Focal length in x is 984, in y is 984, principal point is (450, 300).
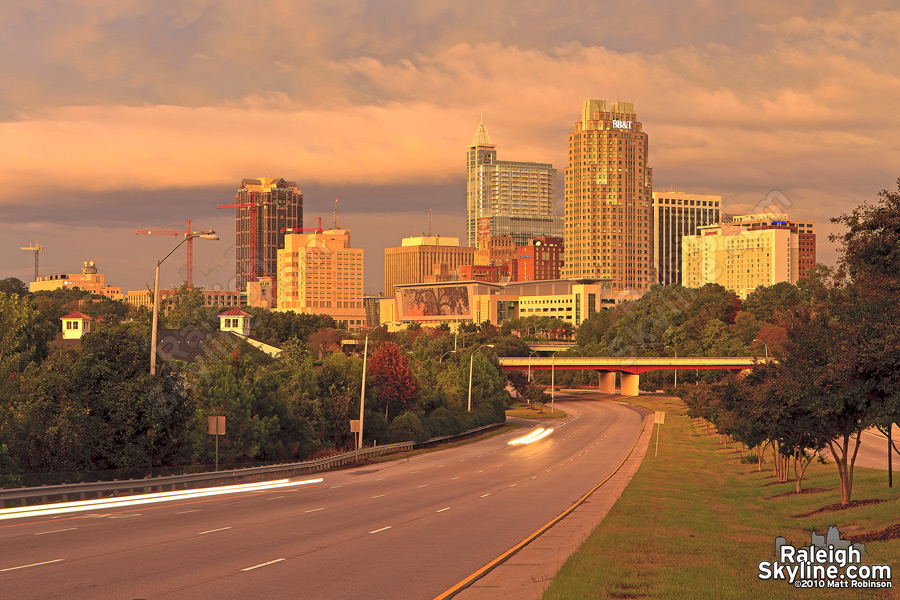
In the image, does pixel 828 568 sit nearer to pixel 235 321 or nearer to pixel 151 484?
pixel 151 484

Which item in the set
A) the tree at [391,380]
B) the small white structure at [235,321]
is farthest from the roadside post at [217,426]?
the small white structure at [235,321]

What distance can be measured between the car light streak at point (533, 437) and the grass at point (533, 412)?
83.7ft

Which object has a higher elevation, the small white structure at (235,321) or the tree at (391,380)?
the small white structure at (235,321)

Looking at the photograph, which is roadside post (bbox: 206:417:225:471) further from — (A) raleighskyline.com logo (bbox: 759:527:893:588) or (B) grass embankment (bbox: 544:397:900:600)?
(A) raleighskyline.com logo (bbox: 759:527:893:588)

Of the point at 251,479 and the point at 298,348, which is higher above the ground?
the point at 298,348

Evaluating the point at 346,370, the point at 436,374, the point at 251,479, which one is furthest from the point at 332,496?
the point at 436,374

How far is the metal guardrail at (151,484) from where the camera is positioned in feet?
110

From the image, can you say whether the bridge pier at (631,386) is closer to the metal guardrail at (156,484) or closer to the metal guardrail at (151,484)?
the metal guardrail at (156,484)

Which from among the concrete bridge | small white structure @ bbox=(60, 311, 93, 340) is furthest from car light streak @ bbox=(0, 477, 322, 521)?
the concrete bridge

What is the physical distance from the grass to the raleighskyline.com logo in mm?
110904

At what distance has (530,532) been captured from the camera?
93.4 feet

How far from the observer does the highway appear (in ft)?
62.4

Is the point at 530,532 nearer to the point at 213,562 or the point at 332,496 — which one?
the point at 213,562

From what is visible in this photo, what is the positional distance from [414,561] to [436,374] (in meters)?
89.7
